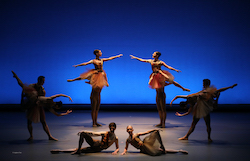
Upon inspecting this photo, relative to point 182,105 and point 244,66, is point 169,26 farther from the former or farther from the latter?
point 182,105

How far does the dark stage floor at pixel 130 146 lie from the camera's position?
3.51 metres

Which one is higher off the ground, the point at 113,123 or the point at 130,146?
the point at 113,123

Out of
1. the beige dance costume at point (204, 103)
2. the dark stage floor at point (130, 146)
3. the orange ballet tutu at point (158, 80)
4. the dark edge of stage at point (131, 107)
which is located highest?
the orange ballet tutu at point (158, 80)

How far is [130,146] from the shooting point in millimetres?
4039

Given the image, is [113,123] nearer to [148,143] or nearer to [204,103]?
[148,143]

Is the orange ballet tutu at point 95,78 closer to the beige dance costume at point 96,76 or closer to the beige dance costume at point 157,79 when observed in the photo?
the beige dance costume at point 96,76

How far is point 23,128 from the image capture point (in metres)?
5.50

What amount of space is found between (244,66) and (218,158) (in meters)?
5.88

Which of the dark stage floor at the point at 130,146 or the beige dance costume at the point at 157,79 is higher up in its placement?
the beige dance costume at the point at 157,79

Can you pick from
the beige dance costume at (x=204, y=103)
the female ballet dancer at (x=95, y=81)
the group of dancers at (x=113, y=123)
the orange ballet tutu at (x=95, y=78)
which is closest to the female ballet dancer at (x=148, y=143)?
the group of dancers at (x=113, y=123)

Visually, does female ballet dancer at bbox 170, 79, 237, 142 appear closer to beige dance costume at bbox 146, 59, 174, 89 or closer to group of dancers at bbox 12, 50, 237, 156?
group of dancers at bbox 12, 50, 237, 156

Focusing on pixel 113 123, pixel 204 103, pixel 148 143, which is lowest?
pixel 148 143

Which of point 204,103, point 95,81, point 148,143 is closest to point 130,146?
point 148,143

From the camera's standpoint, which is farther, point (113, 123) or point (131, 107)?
point (131, 107)
